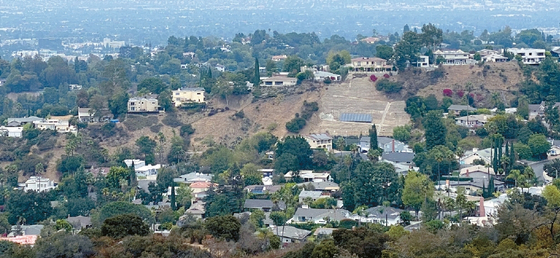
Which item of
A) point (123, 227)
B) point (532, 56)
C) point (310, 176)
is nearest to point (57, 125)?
point (310, 176)

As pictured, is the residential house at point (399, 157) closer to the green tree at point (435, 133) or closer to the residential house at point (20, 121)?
the green tree at point (435, 133)

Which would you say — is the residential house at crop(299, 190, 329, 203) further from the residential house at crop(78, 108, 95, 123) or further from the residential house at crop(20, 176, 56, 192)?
the residential house at crop(78, 108, 95, 123)

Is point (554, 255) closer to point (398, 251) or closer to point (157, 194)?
point (398, 251)

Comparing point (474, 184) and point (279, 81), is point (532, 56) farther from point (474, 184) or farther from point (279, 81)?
point (474, 184)

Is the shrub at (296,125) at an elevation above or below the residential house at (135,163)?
above

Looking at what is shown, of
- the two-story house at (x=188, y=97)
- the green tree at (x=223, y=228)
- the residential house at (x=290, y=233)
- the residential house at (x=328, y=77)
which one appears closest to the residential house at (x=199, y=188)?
the residential house at (x=290, y=233)

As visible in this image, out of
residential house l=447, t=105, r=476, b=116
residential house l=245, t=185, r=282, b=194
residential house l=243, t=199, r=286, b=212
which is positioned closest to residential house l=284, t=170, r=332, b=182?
residential house l=245, t=185, r=282, b=194
